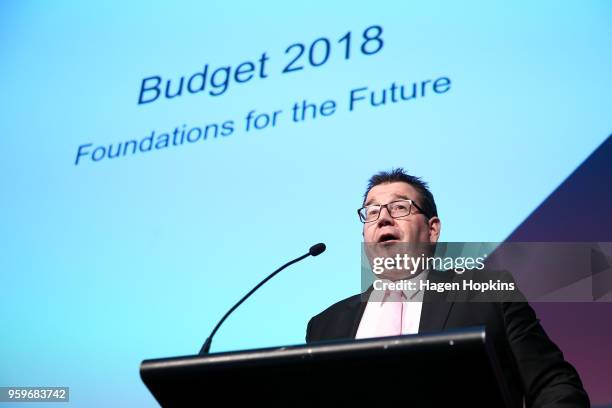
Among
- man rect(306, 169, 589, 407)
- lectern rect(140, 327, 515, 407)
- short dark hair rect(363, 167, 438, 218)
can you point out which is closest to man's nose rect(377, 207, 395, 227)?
man rect(306, 169, 589, 407)

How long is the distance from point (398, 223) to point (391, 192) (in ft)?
0.38

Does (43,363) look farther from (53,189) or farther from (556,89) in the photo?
(556,89)

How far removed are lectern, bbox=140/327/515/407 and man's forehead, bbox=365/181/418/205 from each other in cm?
109

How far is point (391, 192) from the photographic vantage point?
2.33 m

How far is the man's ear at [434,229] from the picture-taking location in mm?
2359

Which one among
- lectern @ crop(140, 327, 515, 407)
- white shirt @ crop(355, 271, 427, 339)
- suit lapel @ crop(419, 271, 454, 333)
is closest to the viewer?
lectern @ crop(140, 327, 515, 407)

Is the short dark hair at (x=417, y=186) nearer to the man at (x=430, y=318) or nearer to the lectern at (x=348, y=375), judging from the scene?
the man at (x=430, y=318)

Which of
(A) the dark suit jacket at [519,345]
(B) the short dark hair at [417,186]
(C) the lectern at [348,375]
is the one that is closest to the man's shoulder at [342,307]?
(A) the dark suit jacket at [519,345]

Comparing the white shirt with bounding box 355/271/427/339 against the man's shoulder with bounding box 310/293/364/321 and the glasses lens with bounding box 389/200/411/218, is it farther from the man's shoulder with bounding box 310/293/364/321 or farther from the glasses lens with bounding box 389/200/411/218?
the glasses lens with bounding box 389/200/411/218

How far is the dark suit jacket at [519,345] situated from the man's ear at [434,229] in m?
0.31

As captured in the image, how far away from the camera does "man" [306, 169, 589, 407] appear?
5.84 feet

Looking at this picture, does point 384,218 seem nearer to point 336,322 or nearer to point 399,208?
point 399,208

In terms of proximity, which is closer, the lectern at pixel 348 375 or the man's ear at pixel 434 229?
the lectern at pixel 348 375

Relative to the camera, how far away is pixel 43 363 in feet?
10.2
